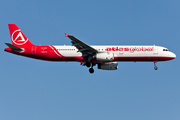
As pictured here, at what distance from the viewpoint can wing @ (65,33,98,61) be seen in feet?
165

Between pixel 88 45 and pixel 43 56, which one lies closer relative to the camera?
pixel 88 45

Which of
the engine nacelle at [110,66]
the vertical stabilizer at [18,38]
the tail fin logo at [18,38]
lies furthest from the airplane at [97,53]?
the tail fin logo at [18,38]

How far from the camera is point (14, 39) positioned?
57.3 m

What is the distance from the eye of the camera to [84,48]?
51906 millimetres

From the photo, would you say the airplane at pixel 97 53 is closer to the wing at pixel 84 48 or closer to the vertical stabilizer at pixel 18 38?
the wing at pixel 84 48

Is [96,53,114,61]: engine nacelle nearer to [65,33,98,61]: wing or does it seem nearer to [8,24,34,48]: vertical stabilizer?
[65,33,98,61]: wing

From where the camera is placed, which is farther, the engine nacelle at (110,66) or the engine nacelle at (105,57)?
the engine nacelle at (110,66)

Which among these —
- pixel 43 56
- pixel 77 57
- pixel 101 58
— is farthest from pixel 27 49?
pixel 101 58

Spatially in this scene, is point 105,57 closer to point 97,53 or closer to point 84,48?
point 97,53

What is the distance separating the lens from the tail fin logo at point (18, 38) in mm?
57031

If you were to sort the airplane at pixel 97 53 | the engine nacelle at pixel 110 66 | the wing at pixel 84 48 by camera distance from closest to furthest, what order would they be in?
the wing at pixel 84 48 → the airplane at pixel 97 53 → the engine nacelle at pixel 110 66

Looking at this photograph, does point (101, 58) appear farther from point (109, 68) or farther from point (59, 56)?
point (59, 56)

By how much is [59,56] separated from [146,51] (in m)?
15.7

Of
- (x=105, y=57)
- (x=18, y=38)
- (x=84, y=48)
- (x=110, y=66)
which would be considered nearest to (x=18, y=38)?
(x=18, y=38)
